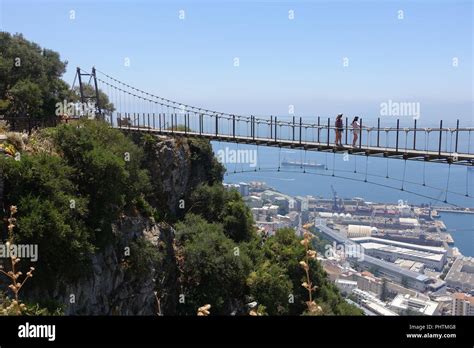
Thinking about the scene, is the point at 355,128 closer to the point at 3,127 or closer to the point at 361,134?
the point at 361,134

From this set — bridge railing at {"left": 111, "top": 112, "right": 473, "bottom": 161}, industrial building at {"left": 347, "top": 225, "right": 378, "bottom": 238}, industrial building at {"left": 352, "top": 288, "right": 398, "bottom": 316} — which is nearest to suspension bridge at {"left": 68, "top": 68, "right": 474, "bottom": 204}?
bridge railing at {"left": 111, "top": 112, "right": 473, "bottom": 161}

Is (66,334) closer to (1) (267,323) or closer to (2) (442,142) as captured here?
(1) (267,323)

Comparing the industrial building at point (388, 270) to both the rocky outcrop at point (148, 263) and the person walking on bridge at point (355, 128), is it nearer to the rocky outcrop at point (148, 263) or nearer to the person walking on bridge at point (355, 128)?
the rocky outcrop at point (148, 263)

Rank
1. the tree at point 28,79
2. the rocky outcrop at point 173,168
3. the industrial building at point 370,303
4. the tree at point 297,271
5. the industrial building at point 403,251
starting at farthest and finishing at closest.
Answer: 1. the industrial building at point 403,251
2. the industrial building at point 370,303
3. the rocky outcrop at point 173,168
4. the tree at point 297,271
5. the tree at point 28,79

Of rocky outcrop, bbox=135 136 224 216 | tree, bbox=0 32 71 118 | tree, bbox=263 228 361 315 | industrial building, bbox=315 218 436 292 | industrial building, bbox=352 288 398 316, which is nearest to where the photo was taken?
tree, bbox=0 32 71 118

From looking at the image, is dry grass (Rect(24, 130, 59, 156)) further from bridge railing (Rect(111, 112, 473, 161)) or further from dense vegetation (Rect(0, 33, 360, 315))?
bridge railing (Rect(111, 112, 473, 161))

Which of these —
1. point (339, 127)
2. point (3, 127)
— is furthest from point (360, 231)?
point (3, 127)

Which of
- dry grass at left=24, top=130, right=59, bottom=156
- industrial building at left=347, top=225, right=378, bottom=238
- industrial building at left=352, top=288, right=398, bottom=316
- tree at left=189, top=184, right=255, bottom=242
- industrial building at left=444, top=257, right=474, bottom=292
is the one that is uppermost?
dry grass at left=24, top=130, right=59, bottom=156

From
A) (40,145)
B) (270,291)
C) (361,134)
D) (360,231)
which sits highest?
(361,134)

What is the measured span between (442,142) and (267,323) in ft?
35.5

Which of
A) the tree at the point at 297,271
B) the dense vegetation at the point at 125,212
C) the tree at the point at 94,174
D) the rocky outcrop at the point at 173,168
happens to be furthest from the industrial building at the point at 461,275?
the tree at the point at 94,174

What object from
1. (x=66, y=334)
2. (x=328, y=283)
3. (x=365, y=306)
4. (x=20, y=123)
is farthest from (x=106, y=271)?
(x=365, y=306)

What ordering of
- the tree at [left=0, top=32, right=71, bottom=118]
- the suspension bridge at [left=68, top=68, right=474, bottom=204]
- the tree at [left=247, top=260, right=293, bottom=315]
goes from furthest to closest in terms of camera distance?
the tree at [left=0, top=32, right=71, bottom=118]
the tree at [left=247, top=260, right=293, bottom=315]
the suspension bridge at [left=68, top=68, right=474, bottom=204]

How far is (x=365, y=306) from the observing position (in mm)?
27141
